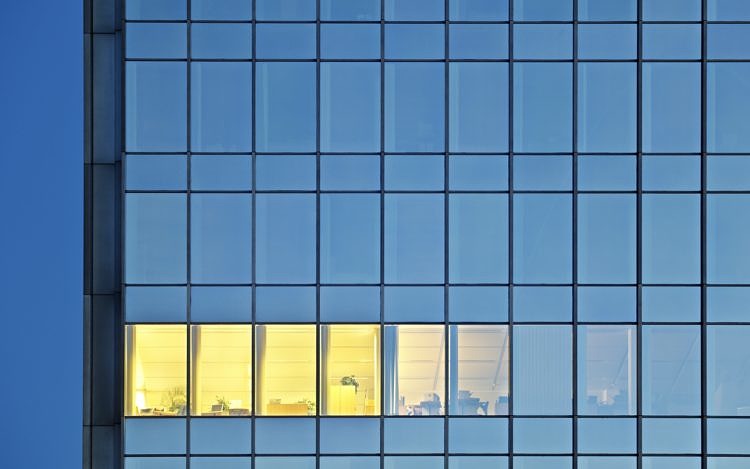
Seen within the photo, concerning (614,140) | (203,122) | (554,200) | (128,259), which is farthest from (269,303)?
(614,140)

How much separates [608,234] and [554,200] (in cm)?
161

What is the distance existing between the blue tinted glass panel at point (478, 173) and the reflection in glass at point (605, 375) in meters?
4.23

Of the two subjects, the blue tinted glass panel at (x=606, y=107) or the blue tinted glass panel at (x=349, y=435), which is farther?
the blue tinted glass panel at (x=606, y=107)

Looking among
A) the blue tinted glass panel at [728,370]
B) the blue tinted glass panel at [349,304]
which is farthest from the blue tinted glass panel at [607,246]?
the blue tinted glass panel at [349,304]

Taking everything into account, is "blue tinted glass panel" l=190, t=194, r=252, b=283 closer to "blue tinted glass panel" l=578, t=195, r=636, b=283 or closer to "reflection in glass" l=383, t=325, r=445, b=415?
"reflection in glass" l=383, t=325, r=445, b=415

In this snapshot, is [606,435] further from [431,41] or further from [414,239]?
[431,41]

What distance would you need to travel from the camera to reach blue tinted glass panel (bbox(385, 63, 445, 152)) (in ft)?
62.0

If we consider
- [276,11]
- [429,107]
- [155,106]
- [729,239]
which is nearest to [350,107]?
[429,107]

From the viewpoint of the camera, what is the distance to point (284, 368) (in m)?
18.8

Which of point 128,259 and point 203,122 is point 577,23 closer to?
point 203,122

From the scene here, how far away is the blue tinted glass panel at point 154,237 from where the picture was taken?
18.8 meters

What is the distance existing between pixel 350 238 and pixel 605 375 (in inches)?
285

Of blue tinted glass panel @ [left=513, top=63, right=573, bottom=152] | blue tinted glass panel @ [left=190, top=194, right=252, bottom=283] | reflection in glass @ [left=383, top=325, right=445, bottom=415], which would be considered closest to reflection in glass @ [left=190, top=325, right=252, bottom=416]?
blue tinted glass panel @ [left=190, top=194, right=252, bottom=283]

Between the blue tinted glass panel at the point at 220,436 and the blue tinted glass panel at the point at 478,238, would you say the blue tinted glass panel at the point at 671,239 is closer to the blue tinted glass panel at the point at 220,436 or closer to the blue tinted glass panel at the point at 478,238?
the blue tinted glass panel at the point at 478,238
